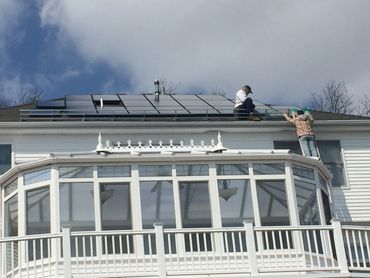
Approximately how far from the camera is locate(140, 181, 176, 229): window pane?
49.5 ft

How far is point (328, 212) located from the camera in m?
17.0

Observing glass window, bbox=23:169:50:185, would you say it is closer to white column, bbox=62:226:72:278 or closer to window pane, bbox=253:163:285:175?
white column, bbox=62:226:72:278

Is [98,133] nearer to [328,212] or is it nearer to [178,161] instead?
[178,161]

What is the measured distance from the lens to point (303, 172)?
16281mm

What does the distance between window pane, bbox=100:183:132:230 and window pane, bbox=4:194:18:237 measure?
76.1 inches

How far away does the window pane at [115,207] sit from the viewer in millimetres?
14914

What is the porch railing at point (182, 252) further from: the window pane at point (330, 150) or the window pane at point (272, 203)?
the window pane at point (330, 150)

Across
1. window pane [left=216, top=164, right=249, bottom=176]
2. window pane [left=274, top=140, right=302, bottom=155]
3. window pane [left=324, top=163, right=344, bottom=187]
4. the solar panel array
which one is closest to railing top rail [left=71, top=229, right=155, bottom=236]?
window pane [left=216, top=164, right=249, bottom=176]

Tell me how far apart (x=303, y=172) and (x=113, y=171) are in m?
4.21

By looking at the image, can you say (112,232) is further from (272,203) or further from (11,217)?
(272,203)

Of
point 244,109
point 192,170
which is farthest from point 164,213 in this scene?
point 244,109

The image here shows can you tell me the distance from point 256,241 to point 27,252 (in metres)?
4.44

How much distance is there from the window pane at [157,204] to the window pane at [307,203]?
9.12 ft

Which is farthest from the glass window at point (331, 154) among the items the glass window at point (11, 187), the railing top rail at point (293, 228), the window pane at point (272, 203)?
the glass window at point (11, 187)
